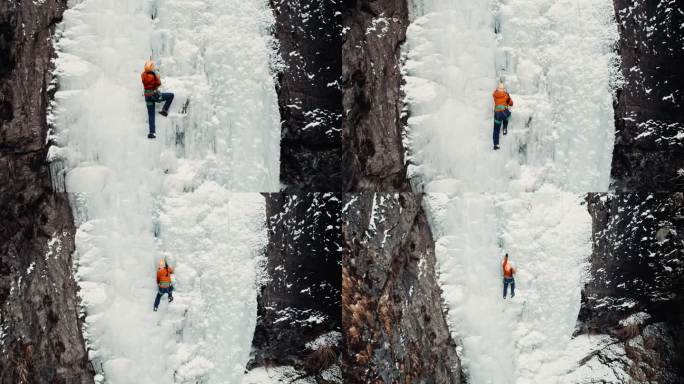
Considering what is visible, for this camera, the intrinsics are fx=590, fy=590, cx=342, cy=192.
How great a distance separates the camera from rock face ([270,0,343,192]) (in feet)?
20.1

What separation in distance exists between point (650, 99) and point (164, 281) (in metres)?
5.46

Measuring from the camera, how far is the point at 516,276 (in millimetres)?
6266

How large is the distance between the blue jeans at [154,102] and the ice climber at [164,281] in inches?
53.2

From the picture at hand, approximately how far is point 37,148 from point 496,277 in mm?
4789

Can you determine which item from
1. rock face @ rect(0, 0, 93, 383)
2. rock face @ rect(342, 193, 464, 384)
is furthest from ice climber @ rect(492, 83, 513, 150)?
rock face @ rect(0, 0, 93, 383)

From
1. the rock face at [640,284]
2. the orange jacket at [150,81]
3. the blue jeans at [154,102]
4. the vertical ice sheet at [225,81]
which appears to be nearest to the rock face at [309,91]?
the vertical ice sheet at [225,81]

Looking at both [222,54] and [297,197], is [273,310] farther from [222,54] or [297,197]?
[222,54]

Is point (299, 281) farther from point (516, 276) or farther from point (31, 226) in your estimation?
point (31, 226)

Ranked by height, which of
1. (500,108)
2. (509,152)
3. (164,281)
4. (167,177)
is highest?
(500,108)

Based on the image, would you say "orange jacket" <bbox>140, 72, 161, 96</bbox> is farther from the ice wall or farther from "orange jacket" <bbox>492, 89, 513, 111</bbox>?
"orange jacket" <bbox>492, 89, 513, 111</bbox>

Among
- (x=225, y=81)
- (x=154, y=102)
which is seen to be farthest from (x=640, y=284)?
(x=154, y=102)

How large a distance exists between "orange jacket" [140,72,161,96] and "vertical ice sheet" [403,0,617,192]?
2.50m

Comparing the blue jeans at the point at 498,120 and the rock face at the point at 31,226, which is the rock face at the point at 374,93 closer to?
the blue jeans at the point at 498,120

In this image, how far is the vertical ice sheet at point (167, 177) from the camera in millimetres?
5793
